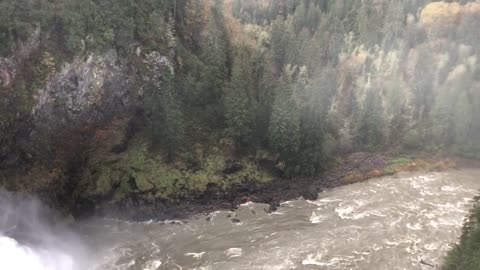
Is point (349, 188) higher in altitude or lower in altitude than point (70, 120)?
lower

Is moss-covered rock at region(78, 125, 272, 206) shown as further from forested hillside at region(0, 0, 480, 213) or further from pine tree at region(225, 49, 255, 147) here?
pine tree at region(225, 49, 255, 147)

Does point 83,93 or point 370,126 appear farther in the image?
point 370,126

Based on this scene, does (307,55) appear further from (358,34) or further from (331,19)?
(331,19)

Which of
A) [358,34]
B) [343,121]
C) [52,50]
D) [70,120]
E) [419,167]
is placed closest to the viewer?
[52,50]

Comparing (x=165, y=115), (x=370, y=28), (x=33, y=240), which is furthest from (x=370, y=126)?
(x=33, y=240)

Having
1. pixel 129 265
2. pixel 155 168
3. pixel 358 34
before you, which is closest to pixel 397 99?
pixel 358 34

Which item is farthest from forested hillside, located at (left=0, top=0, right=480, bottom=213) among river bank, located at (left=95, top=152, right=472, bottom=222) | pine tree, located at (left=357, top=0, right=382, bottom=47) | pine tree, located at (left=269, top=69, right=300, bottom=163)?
river bank, located at (left=95, top=152, right=472, bottom=222)

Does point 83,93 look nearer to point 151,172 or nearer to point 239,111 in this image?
point 151,172
